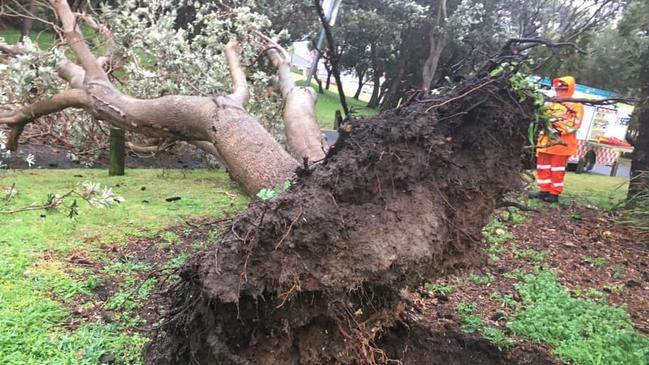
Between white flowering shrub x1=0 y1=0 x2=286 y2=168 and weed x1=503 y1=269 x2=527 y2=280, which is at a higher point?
white flowering shrub x1=0 y1=0 x2=286 y2=168

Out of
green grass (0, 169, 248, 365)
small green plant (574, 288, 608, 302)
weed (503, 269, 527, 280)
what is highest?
small green plant (574, 288, 608, 302)

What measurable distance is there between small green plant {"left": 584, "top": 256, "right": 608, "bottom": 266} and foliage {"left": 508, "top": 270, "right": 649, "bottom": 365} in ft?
3.51

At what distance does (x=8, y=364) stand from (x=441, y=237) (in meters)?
2.08

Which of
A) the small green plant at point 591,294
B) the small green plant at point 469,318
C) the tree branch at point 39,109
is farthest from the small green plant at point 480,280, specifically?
the tree branch at point 39,109

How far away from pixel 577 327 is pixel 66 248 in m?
3.71

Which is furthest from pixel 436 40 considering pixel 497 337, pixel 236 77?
pixel 497 337

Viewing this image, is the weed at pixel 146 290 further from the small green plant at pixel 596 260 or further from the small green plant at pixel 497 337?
the small green plant at pixel 596 260

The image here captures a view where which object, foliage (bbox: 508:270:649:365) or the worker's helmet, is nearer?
foliage (bbox: 508:270:649:365)

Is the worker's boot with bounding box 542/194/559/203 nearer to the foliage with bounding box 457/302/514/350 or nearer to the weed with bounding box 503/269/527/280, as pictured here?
the weed with bounding box 503/269/527/280

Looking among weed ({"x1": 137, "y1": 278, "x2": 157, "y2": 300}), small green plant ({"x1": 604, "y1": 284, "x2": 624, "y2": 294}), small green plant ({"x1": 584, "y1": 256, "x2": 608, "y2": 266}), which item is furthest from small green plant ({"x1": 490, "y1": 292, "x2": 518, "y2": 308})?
weed ({"x1": 137, "y1": 278, "x2": 157, "y2": 300})

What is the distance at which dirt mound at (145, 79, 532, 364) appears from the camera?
1815 mm

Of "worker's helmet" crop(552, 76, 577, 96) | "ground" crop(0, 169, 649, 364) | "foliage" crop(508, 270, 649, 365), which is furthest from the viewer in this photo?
"worker's helmet" crop(552, 76, 577, 96)

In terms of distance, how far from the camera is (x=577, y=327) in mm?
3260

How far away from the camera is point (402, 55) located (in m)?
23.7
